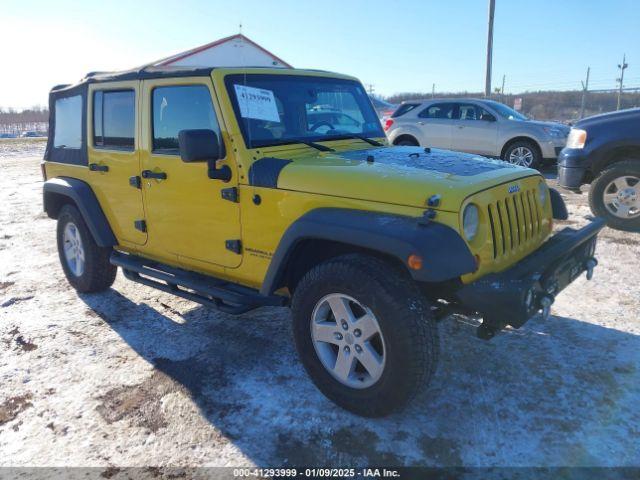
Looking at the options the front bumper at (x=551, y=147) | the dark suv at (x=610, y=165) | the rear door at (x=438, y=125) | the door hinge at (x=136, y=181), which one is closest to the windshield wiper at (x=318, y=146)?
the door hinge at (x=136, y=181)

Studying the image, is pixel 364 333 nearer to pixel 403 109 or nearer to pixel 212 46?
pixel 212 46

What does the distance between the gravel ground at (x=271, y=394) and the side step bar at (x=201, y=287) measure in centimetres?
41

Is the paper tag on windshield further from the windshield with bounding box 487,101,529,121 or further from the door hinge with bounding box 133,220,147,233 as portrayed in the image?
the windshield with bounding box 487,101,529,121

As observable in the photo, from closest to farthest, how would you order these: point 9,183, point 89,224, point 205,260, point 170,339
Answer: point 205,260 < point 170,339 < point 89,224 < point 9,183

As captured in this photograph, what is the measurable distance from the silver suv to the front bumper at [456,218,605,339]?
8.43 meters

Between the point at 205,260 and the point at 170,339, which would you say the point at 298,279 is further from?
the point at 170,339

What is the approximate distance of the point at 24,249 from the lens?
6.54 m

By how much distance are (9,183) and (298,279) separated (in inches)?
457

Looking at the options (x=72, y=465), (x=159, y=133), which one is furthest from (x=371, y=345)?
(x=159, y=133)

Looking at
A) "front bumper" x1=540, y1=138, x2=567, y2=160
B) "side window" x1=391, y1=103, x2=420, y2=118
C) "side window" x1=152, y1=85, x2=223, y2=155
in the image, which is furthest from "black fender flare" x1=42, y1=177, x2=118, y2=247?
"front bumper" x1=540, y1=138, x2=567, y2=160

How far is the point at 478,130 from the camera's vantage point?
36.8 feet

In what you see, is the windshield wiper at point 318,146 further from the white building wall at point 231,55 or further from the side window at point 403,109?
the side window at point 403,109

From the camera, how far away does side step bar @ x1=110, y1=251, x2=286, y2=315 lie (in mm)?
→ 3363

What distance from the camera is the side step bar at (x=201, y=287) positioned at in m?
3.36
